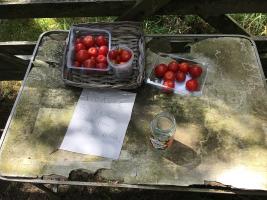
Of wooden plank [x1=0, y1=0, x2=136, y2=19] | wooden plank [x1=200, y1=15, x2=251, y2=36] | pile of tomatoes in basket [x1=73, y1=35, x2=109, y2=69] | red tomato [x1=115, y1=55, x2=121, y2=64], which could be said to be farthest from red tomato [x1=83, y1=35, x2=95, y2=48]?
wooden plank [x1=200, y1=15, x2=251, y2=36]

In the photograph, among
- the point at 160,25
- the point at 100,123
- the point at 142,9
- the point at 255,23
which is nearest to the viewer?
the point at 100,123

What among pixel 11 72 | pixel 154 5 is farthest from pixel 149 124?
pixel 11 72

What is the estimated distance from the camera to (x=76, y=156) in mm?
2221

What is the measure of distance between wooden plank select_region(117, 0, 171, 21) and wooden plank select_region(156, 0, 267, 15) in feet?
0.27

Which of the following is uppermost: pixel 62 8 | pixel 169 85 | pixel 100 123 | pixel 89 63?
pixel 62 8

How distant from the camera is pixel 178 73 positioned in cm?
252

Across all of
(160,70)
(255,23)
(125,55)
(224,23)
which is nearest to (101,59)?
(125,55)

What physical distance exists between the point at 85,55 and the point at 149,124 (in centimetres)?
64

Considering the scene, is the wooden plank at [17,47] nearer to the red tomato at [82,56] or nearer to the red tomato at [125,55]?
the red tomato at [82,56]

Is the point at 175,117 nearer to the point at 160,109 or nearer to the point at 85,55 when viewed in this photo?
the point at 160,109

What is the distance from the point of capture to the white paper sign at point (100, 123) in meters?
2.25

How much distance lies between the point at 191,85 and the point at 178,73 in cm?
13

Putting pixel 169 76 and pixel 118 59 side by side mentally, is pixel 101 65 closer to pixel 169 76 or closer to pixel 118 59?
pixel 118 59

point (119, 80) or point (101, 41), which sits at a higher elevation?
point (101, 41)
